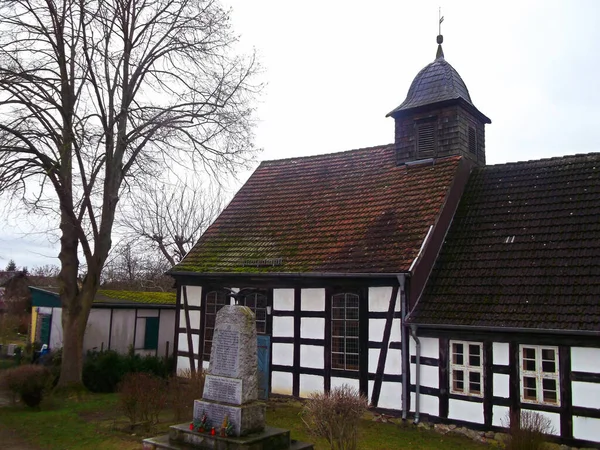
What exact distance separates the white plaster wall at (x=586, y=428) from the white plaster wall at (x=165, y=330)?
15.7 meters

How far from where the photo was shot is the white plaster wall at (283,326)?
14.0 metres

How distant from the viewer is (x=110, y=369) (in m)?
15.9

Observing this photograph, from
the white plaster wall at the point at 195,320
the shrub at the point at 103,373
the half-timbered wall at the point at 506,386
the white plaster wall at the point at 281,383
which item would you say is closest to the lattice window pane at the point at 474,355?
the half-timbered wall at the point at 506,386

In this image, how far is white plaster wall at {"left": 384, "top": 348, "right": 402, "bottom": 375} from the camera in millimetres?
12062

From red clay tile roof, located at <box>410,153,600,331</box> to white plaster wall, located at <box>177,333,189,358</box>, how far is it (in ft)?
25.5

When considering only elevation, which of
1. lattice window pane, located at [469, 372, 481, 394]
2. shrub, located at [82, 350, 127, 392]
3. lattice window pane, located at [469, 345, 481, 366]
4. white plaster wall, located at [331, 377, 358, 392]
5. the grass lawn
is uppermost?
lattice window pane, located at [469, 345, 481, 366]

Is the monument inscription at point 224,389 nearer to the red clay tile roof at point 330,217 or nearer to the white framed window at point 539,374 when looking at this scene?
the red clay tile roof at point 330,217

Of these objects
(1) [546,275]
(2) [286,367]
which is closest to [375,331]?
(2) [286,367]

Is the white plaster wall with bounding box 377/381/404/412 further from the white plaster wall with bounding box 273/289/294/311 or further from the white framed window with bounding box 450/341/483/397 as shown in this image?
the white plaster wall with bounding box 273/289/294/311

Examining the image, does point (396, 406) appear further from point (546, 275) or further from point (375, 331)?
point (546, 275)

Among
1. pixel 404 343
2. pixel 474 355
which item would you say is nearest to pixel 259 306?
pixel 404 343

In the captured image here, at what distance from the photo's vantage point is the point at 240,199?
1852 centimetres

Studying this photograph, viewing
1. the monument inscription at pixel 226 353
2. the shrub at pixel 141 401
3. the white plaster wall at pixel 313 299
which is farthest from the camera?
the white plaster wall at pixel 313 299

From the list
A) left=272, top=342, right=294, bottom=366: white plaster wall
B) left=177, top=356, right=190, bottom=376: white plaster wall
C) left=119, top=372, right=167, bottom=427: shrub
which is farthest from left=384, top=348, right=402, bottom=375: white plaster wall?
left=177, top=356, right=190, bottom=376: white plaster wall
